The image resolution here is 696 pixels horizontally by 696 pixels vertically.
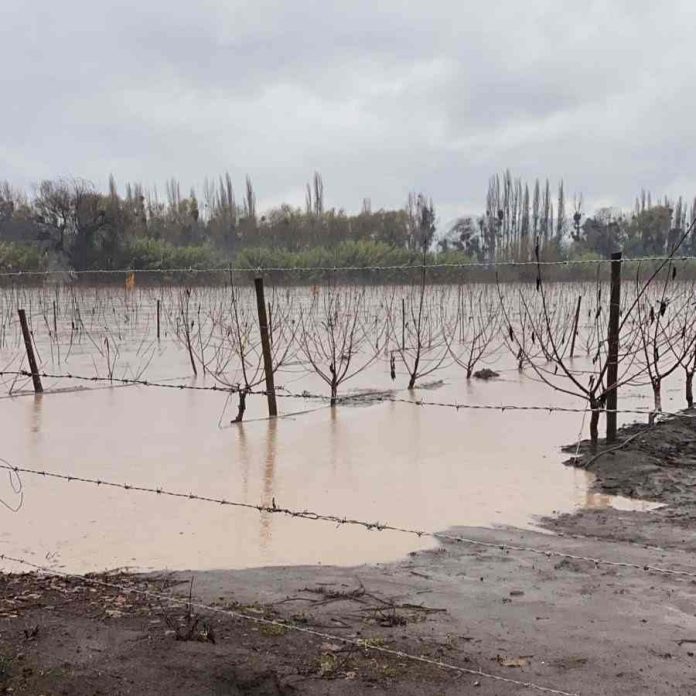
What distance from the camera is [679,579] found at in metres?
3.17

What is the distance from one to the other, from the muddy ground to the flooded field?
462mm

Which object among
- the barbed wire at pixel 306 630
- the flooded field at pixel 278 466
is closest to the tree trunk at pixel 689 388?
the flooded field at pixel 278 466

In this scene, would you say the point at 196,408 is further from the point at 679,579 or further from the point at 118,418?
the point at 679,579

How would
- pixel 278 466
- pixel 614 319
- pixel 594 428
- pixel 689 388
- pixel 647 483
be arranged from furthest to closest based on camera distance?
pixel 689 388, pixel 278 466, pixel 594 428, pixel 614 319, pixel 647 483

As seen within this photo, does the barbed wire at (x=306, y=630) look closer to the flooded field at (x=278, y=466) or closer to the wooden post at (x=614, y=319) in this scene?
the flooded field at (x=278, y=466)

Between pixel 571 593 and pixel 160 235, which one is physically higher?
pixel 160 235

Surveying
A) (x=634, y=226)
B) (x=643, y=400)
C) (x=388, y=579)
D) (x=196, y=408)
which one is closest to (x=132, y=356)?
(x=196, y=408)

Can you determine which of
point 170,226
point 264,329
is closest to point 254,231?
point 170,226

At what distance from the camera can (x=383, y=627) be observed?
2.60 metres

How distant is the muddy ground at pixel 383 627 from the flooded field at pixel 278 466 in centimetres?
46

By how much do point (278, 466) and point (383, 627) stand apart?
3.13 metres

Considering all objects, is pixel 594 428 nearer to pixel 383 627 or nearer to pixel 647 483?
pixel 647 483

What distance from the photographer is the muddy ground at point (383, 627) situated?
7.26 feet

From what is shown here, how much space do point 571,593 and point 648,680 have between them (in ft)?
2.61
